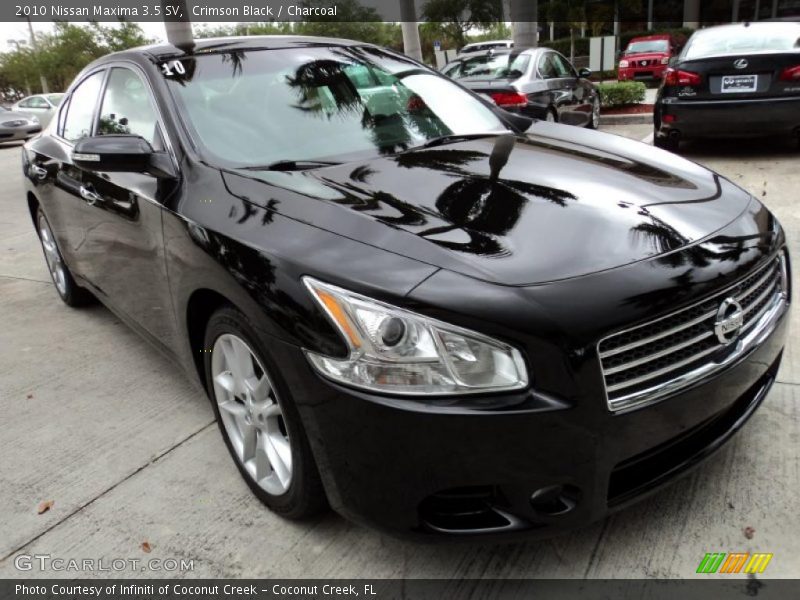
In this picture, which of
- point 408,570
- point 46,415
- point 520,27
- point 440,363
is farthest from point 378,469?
point 520,27

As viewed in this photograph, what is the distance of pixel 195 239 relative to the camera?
2.28 meters

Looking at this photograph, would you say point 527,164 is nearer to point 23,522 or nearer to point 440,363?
point 440,363

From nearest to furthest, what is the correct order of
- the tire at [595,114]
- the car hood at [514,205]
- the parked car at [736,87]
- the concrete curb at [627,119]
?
the car hood at [514,205] → the parked car at [736,87] → the tire at [595,114] → the concrete curb at [627,119]

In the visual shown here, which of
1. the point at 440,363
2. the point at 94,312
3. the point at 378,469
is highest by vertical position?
the point at 440,363

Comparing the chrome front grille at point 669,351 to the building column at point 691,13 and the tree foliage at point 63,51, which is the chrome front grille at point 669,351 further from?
the tree foliage at point 63,51

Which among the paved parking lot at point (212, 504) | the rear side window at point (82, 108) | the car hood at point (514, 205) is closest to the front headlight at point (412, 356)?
the car hood at point (514, 205)

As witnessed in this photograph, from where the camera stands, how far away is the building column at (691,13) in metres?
30.1

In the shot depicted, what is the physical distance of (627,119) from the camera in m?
10.9

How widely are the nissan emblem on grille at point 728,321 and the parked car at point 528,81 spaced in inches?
229

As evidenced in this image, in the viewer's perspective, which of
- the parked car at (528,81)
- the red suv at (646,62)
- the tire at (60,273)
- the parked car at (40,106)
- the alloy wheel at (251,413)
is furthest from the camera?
the parked car at (40,106)

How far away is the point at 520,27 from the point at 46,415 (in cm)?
1133

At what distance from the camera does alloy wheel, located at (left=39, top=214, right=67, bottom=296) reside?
4.48 m

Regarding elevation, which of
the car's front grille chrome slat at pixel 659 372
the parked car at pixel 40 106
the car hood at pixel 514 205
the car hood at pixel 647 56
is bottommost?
the parked car at pixel 40 106

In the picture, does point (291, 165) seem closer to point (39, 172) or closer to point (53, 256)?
point (39, 172)
